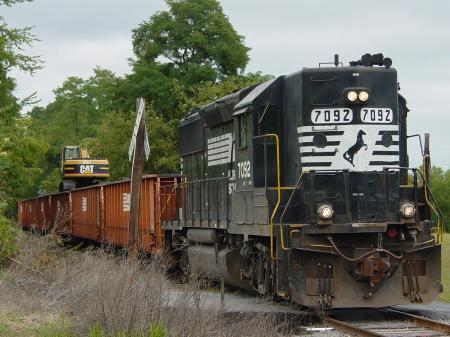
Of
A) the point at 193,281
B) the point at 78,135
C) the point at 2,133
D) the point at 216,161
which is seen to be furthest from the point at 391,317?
the point at 78,135

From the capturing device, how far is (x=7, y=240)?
17.4 m

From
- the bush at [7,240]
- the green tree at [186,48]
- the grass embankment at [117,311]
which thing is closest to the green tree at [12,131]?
the bush at [7,240]

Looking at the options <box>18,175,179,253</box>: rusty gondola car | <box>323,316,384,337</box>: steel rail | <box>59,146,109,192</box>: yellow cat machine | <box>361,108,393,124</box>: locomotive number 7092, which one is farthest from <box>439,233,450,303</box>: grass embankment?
<box>59,146,109,192</box>: yellow cat machine

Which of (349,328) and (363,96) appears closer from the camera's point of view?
(349,328)

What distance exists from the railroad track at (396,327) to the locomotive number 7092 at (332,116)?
295 centimetres

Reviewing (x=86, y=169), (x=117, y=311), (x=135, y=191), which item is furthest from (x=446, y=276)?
(x=86, y=169)

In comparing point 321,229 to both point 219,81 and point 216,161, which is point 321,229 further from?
point 219,81

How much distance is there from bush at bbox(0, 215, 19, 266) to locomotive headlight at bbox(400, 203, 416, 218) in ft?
29.2

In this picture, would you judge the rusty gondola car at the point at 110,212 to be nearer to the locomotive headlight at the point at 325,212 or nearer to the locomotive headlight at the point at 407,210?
the locomotive headlight at the point at 325,212

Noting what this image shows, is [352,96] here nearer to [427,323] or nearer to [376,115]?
[376,115]

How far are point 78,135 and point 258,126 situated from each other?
6076cm

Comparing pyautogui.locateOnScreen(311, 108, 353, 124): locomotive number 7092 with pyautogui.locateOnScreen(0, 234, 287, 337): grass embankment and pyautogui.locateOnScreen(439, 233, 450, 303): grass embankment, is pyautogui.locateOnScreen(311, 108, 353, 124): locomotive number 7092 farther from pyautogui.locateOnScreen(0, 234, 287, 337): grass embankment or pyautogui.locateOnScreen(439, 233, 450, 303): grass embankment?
pyautogui.locateOnScreen(439, 233, 450, 303): grass embankment

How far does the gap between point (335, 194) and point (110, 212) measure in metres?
15.0

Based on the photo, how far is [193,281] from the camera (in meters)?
9.76
